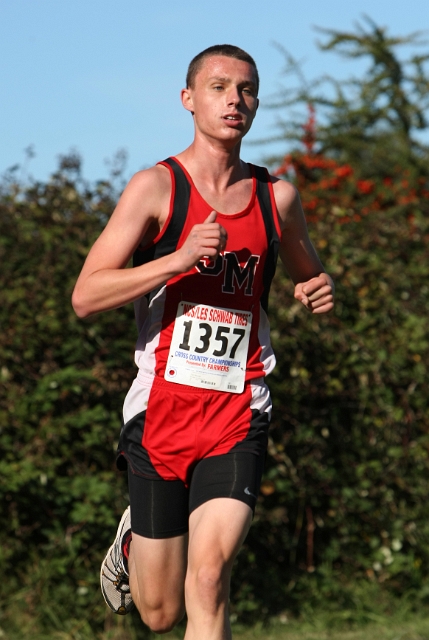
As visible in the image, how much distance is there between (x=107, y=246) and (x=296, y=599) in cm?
334

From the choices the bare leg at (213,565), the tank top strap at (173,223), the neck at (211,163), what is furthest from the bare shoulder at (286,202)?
the bare leg at (213,565)

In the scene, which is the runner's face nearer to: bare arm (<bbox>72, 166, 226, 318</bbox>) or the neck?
the neck

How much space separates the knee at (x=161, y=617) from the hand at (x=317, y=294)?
1382 millimetres

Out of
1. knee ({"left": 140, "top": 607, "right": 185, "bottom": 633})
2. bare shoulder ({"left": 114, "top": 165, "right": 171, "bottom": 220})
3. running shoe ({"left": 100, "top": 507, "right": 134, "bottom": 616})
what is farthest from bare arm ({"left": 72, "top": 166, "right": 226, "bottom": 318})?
knee ({"left": 140, "top": 607, "right": 185, "bottom": 633})

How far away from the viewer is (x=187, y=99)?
12.3 ft

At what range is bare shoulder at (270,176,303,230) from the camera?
3768mm

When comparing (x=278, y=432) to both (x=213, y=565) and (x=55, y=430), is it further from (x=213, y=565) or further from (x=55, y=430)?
(x=213, y=565)

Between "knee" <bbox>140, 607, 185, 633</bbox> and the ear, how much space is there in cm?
206

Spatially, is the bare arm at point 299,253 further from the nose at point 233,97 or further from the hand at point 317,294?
the nose at point 233,97

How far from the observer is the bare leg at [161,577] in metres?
3.69

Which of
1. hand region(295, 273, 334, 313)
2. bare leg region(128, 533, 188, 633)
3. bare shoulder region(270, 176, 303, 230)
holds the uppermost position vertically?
bare shoulder region(270, 176, 303, 230)

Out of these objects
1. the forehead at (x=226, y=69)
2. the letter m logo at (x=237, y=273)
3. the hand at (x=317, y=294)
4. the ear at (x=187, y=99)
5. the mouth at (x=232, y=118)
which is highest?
the forehead at (x=226, y=69)

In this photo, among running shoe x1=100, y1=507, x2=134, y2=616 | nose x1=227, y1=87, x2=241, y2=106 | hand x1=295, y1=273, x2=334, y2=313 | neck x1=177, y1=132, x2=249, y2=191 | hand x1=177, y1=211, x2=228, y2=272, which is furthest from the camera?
running shoe x1=100, y1=507, x2=134, y2=616

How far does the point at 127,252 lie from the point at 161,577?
132 cm
